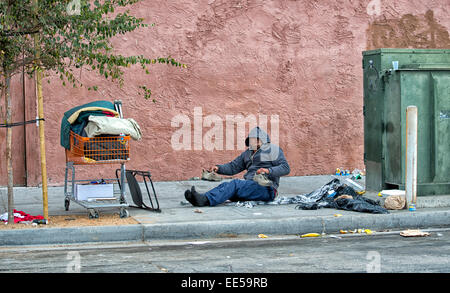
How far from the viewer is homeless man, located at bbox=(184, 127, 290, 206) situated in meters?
9.24

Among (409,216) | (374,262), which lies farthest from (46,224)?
(409,216)

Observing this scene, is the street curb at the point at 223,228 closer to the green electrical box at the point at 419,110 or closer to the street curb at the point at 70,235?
the street curb at the point at 70,235

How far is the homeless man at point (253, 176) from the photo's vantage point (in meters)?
9.24

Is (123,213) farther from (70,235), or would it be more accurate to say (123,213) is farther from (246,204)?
(246,204)

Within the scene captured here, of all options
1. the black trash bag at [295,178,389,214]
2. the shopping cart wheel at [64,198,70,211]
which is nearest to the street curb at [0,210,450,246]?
the black trash bag at [295,178,389,214]

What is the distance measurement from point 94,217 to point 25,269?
2174 mm

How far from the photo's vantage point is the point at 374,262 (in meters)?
6.30

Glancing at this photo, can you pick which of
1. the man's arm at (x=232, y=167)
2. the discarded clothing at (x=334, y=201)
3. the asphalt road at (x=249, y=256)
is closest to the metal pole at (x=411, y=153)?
the discarded clothing at (x=334, y=201)

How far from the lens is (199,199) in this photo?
923 centimetres

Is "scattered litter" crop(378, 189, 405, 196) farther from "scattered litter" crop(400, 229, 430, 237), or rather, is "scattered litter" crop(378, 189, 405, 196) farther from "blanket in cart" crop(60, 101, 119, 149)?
"blanket in cart" crop(60, 101, 119, 149)

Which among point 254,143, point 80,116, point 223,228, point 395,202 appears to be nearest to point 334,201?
point 395,202
